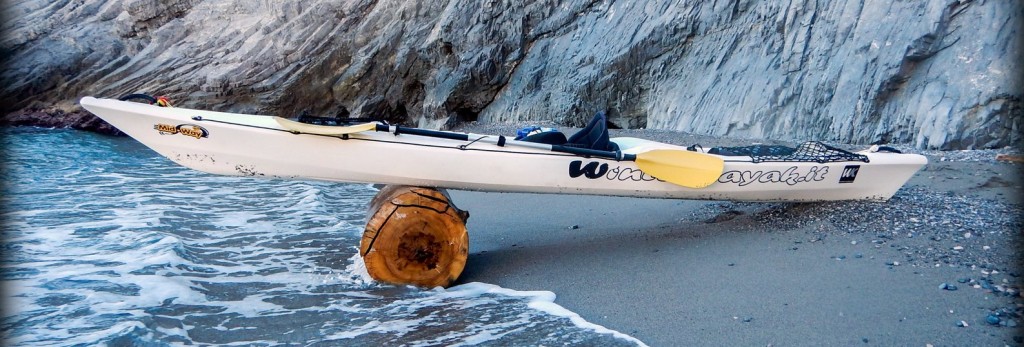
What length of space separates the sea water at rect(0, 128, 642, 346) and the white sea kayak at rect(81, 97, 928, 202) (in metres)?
0.72

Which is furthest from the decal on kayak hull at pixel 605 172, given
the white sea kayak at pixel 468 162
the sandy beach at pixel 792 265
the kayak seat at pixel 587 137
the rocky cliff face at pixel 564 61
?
the rocky cliff face at pixel 564 61

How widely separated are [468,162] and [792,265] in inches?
79.9

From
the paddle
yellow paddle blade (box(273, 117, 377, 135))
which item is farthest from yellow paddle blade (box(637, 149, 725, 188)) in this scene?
yellow paddle blade (box(273, 117, 377, 135))

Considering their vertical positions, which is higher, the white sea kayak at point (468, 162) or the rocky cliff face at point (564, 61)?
the rocky cliff face at point (564, 61)

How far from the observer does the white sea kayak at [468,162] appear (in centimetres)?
400

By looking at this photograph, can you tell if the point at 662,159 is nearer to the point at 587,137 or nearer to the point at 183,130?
the point at 587,137

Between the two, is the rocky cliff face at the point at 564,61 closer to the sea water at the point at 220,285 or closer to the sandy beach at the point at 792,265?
the sandy beach at the point at 792,265

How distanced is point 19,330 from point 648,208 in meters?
4.42

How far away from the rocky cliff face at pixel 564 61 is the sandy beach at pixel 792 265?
1.29 metres

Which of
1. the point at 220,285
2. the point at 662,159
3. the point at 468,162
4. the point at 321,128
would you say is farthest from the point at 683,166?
the point at 220,285

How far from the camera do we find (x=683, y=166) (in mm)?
4355

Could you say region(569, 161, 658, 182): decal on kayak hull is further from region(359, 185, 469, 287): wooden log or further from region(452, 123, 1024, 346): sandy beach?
region(359, 185, 469, 287): wooden log

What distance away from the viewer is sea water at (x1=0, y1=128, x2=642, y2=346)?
3305 mm

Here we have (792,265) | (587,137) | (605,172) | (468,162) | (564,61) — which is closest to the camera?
(792,265)
